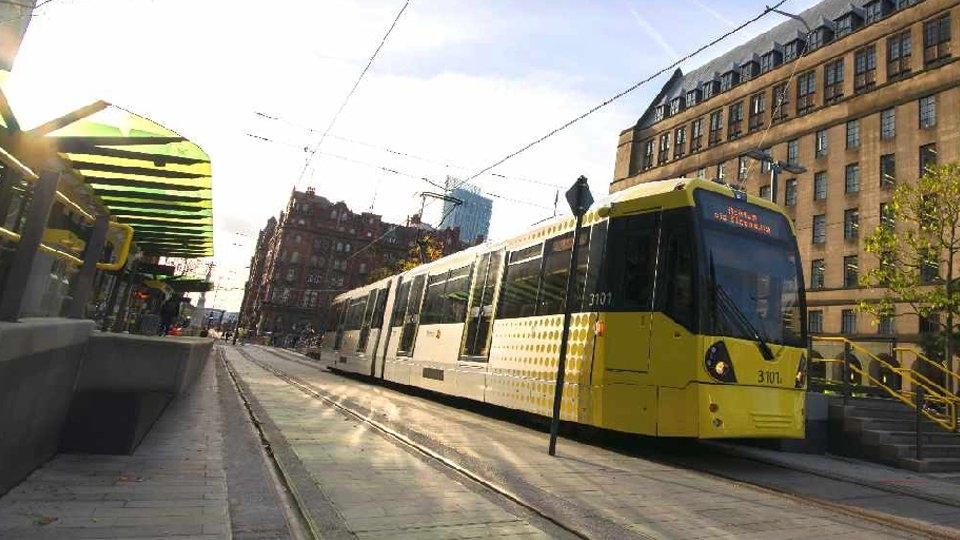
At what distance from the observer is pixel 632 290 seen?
289 inches

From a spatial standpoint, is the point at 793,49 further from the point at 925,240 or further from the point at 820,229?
the point at 925,240

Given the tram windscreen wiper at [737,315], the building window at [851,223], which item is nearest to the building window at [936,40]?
the building window at [851,223]

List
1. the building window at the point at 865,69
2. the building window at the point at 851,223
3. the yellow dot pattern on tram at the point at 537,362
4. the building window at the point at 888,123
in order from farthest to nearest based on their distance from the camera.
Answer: the building window at the point at 865,69 < the building window at the point at 851,223 < the building window at the point at 888,123 < the yellow dot pattern on tram at the point at 537,362

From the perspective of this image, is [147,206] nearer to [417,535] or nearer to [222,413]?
[222,413]

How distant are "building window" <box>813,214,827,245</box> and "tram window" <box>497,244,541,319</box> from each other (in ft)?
106

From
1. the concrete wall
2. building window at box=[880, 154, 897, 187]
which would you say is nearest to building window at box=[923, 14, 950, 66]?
building window at box=[880, 154, 897, 187]

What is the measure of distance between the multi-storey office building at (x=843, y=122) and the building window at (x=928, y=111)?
2.4 inches

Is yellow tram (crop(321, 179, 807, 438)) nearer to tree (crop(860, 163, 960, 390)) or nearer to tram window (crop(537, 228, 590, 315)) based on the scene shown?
tram window (crop(537, 228, 590, 315))

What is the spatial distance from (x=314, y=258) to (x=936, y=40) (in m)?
83.6

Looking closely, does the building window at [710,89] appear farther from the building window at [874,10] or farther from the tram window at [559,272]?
the tram window at [559,272]

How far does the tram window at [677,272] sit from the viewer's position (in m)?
6.77

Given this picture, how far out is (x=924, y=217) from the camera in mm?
19156

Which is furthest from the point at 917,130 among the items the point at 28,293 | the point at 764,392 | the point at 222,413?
the point at 28,293

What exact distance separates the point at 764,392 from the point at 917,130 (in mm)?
33082
